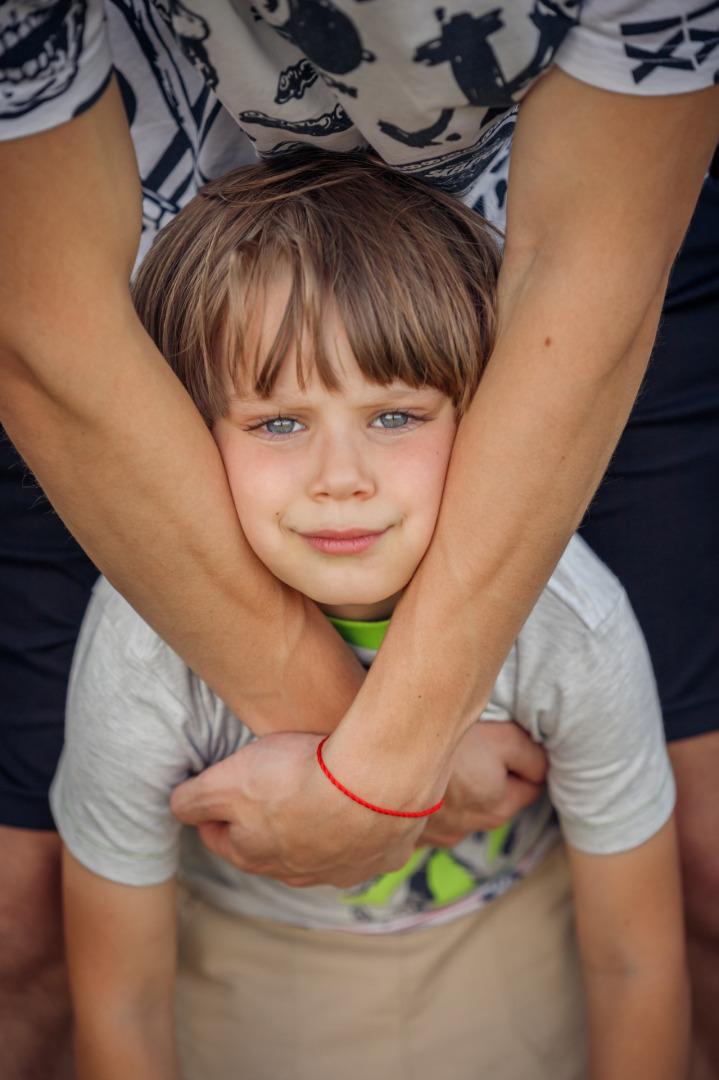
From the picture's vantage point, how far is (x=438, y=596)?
957mm

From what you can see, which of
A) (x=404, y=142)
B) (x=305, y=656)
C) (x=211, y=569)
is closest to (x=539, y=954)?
(x=305, y=656)

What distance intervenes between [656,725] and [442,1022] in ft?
1.82

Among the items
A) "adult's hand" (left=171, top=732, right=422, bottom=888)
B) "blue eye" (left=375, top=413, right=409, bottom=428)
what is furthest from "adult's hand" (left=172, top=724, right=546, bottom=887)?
"blue eye" (left=375, top=413, right=409, bottom=428)

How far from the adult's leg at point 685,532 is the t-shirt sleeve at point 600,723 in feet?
0.59

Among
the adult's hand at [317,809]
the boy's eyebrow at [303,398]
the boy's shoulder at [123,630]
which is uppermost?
the boy's eyebrow at [303,398]

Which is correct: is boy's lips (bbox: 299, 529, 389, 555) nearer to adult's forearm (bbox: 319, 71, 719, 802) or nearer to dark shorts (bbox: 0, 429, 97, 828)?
adult's forearm (bbox: 319, 71, 719, 802)

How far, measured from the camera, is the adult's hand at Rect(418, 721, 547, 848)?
119 centimetres

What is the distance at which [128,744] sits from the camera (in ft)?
3.78

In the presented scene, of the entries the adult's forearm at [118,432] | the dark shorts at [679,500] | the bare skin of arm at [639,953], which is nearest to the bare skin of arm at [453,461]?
the adult's forearm at [118,432]

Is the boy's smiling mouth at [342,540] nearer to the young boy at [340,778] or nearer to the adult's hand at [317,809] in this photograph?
the young boy at [340,778]

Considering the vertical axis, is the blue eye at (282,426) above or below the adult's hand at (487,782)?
above

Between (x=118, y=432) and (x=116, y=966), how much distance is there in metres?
0.71

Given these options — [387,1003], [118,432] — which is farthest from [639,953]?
[118,432]

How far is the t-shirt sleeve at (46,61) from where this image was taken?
724 mm
